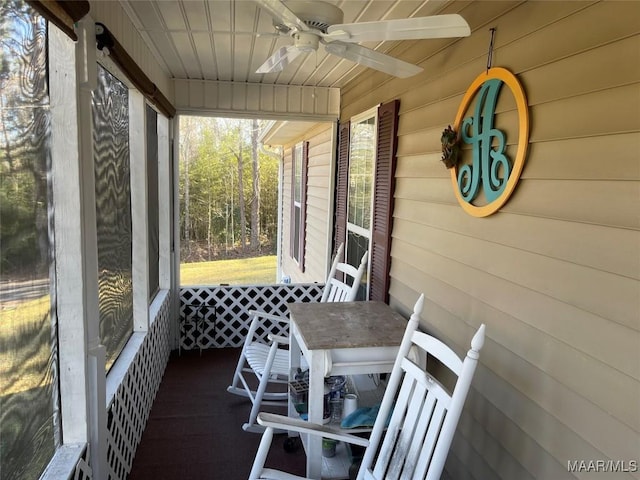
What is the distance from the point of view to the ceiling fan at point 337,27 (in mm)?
1510

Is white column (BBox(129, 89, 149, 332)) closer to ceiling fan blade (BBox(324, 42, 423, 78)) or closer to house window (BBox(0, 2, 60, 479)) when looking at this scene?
house window (BBox(0, 2, 60, 479))

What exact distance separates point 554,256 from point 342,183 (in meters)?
2.85

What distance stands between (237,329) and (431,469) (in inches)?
123

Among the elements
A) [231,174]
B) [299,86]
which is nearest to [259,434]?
[299,86]

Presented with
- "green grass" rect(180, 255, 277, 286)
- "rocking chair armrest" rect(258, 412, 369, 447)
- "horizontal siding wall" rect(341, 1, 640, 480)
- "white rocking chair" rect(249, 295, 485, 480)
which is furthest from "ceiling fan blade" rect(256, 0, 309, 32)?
"green grass" rect(180, 255, 277, 286)

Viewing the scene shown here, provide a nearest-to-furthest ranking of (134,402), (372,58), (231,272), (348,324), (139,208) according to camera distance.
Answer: (372,58)
(348,324)
(134,402)
(139,208)
(231,272)

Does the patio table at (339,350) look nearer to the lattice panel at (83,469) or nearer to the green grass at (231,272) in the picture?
the lattice panel at (83,469)

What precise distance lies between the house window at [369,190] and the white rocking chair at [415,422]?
1.12 metres

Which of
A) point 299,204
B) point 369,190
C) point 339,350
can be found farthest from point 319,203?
point 339,350

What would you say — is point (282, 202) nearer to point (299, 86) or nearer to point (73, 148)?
point (299, 86)

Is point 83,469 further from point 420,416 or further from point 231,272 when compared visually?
point 231,272

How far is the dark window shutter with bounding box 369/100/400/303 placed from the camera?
9.37ft

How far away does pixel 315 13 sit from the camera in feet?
5.49

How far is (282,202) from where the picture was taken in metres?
8.75
